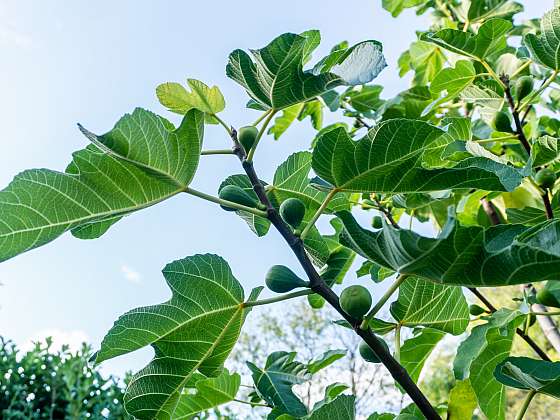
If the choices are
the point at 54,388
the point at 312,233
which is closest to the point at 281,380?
the point at 312,233

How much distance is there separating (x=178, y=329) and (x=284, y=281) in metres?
0.21

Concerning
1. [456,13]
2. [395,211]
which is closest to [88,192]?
[395,211]

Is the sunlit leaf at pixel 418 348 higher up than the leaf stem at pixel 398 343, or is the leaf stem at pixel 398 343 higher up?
the leaf stem at pixel 398 343

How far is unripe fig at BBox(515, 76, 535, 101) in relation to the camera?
1190 mm

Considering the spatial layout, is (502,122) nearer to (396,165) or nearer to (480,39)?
(480,39)

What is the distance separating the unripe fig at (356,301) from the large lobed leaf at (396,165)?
0.16 metres

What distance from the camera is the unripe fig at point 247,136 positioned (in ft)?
2.57

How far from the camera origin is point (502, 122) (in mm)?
1209

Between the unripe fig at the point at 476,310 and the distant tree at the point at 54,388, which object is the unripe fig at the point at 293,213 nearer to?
the unripe fig at the point at 476,310

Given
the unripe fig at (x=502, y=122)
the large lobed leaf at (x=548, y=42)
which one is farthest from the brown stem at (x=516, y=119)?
the large lobed leaf at (x=548, y=42)

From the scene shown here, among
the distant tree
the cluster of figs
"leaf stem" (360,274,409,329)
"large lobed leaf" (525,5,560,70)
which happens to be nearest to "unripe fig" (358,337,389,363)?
the cluster of figs

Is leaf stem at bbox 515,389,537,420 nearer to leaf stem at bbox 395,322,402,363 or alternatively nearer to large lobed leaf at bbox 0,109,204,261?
leaf stem at bbox 395,322,402,363

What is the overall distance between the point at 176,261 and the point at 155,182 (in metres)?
0.13

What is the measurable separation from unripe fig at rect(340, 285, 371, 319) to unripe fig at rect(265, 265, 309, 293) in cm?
7
